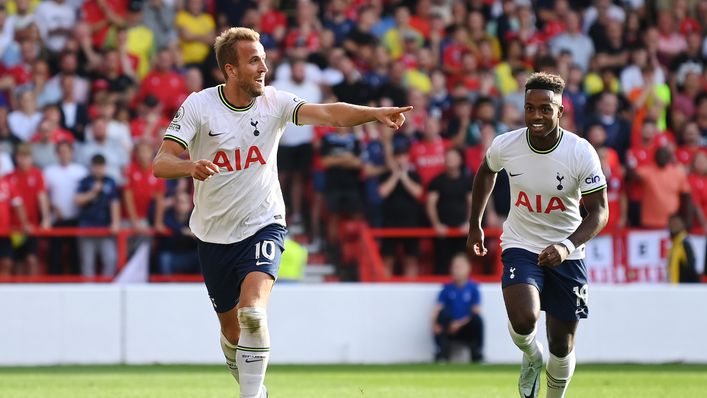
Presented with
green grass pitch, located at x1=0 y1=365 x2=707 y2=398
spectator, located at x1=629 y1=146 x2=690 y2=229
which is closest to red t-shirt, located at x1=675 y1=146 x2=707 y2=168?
spectator, located at x1=629 y1=146 x2=690 y2=229

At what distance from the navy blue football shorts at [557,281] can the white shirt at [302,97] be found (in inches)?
321

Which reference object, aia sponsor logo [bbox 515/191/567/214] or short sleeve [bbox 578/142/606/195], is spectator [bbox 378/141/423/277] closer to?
aia sponsor logo [bbox 515/191/567/214]

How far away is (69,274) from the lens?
1688 centimetres

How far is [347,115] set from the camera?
8.83 metres

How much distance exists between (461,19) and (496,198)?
14.5ft

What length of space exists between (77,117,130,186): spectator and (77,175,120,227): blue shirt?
21.7 inches

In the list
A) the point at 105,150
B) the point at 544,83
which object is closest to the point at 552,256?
the point at 544,83

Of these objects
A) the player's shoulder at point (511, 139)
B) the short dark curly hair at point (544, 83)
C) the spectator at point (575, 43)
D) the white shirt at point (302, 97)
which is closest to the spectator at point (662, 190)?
the spectator at point (575, 43)

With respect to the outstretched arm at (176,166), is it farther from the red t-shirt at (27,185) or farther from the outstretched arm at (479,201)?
the red t-shirt at (27,185)

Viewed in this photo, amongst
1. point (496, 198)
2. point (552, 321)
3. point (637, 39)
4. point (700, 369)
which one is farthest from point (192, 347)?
point (637, 39)

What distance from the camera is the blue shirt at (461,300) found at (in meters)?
16.2

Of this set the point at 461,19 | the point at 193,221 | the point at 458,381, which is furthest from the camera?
the point at 461,19

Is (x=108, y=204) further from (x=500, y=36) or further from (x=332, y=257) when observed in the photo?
(x=500, y=36)

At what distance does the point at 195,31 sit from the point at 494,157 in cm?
1050
